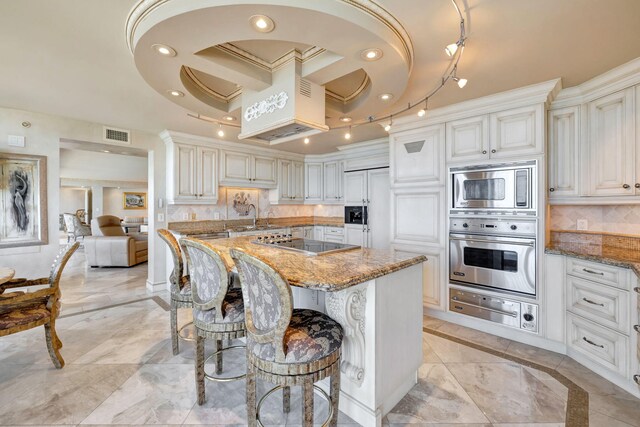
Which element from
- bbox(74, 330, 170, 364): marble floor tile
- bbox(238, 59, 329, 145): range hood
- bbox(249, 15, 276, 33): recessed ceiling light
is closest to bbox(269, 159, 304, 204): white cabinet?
bbox(238, 59, 329, 145): range hood

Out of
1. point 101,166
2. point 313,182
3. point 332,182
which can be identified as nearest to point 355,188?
A: point 332,182

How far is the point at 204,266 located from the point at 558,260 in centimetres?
299

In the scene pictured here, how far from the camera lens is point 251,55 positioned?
83.0 inches

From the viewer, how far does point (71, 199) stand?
39.9 ft

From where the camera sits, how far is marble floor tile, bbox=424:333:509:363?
2.40 metres

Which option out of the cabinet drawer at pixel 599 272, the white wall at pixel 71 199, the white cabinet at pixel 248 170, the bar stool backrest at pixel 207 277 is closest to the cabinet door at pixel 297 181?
the white cabinet at pixel 248 170

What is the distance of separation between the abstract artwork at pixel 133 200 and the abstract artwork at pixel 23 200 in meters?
9.78

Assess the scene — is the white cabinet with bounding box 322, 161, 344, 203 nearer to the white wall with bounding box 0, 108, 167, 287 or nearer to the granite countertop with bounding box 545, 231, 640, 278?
the granite countertop with bounding box 545, 231, 640, 278

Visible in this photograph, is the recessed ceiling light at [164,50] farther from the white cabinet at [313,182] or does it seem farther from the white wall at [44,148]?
the white cabinet at [313,182]

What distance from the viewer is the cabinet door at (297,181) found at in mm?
5715

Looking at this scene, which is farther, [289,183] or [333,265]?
[289,183]

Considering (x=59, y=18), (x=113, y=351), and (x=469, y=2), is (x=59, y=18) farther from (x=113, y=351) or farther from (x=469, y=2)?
(x=113, y=351)

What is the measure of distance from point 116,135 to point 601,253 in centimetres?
581

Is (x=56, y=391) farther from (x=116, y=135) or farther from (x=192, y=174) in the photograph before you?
(x=116, y=135)
